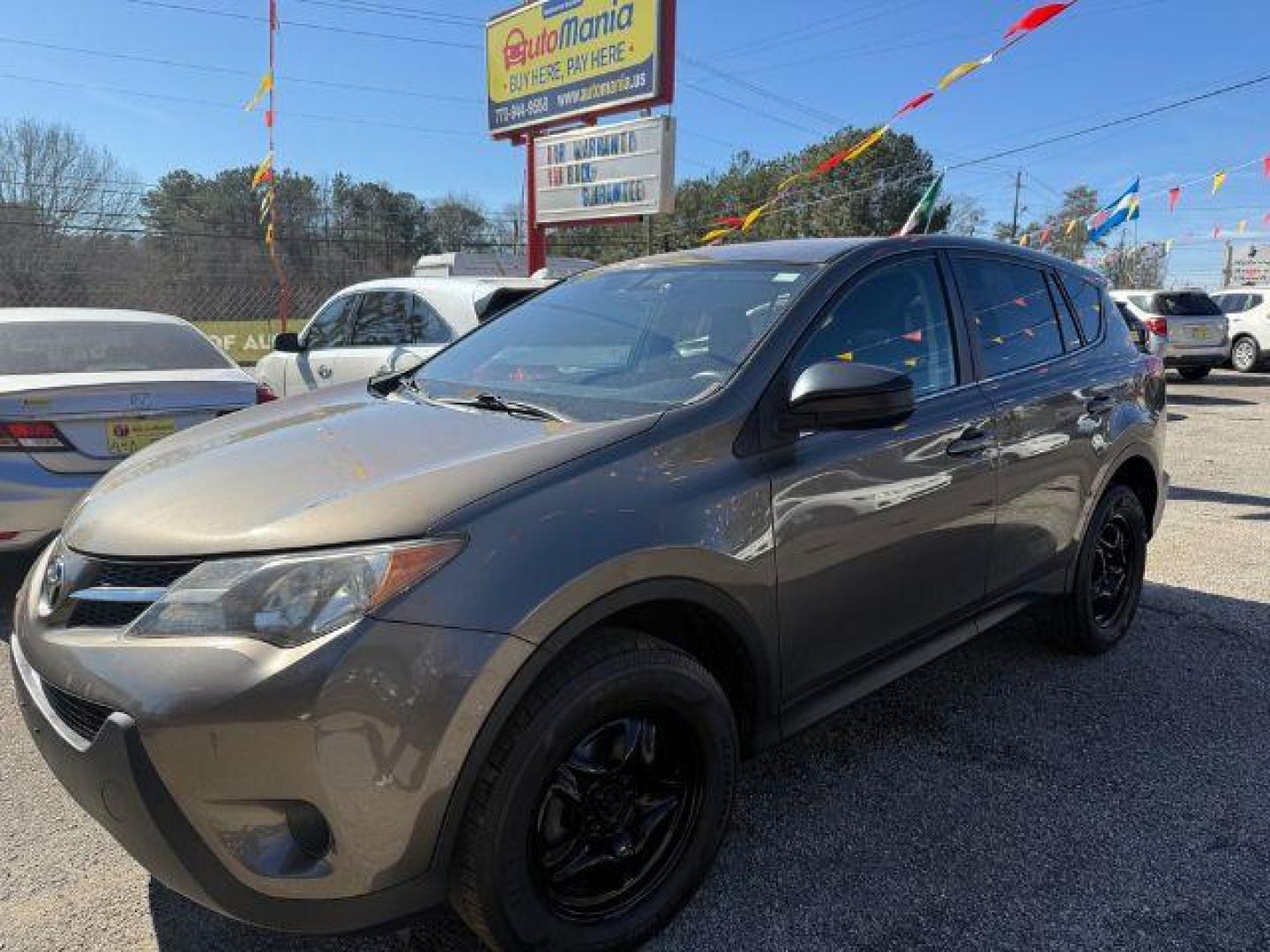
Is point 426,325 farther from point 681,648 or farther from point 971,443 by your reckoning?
point 681,648

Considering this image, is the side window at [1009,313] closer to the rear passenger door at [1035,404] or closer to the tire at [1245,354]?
the rear passenger door at [1035,404]

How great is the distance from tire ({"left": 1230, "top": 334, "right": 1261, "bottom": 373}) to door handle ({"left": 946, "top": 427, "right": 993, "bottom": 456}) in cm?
1906

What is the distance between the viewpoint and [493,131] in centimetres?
1310

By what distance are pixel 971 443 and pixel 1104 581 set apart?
1.53 metres

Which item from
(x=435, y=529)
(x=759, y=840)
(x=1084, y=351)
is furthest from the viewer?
(x=1084, y=351)

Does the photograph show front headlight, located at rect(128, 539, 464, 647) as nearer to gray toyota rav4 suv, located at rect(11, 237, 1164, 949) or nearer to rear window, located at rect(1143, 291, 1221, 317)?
gray toyota rav4 suv, located at rect(11, 237, 1164, 949)

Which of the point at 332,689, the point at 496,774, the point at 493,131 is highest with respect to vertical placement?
the point at 493,131

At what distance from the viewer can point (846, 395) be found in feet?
7.46

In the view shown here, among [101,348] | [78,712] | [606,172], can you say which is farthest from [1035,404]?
[606,172]

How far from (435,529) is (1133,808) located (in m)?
2.33

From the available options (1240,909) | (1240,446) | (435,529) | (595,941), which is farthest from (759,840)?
(1240,446)

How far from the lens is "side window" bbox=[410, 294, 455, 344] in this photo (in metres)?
6.23

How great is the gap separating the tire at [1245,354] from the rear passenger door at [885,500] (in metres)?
19.0

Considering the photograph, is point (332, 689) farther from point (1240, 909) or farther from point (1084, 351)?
point (1084, 351)
